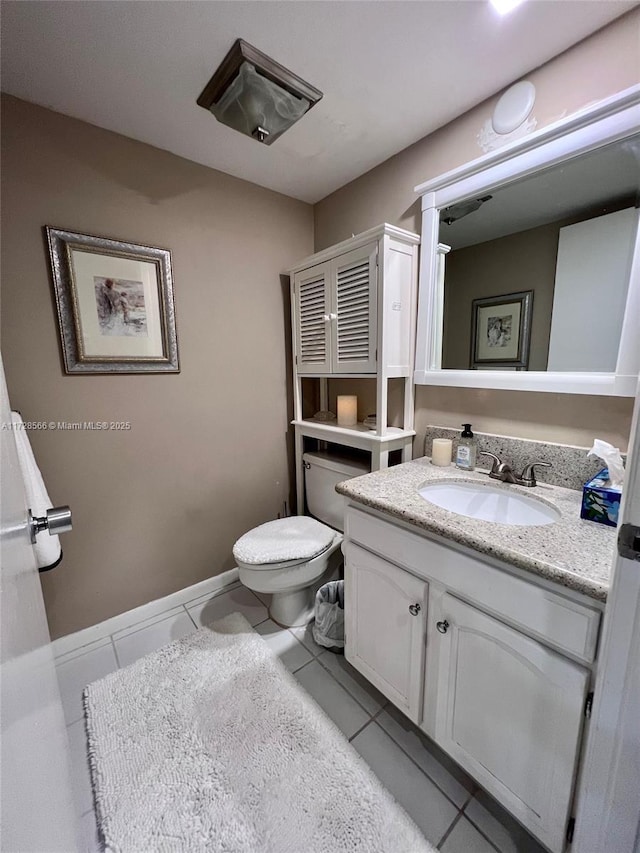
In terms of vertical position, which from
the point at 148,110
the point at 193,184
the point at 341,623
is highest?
the point at 148,110

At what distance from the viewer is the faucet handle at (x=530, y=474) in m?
1.18

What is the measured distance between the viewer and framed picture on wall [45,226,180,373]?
134cm

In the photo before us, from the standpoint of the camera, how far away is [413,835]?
91 centimetres

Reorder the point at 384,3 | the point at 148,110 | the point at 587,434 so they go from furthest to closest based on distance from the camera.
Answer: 1. the point at 148,110
2. the point at 587,434
3. the point at 384,3

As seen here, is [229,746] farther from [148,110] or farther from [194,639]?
[148,110]

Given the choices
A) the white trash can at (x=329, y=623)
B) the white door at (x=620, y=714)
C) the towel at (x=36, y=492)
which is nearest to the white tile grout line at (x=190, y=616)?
the white trash can at (x=329, y=623)

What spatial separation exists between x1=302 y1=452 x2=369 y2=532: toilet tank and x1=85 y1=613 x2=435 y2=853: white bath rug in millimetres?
681

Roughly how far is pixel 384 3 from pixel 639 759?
1.78m

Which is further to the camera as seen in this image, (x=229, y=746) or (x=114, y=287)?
(x=114, y=287)

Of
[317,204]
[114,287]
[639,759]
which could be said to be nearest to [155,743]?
[639,759]

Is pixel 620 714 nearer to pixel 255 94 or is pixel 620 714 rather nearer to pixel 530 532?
pixel 530 532

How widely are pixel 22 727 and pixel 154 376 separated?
54.8 inches

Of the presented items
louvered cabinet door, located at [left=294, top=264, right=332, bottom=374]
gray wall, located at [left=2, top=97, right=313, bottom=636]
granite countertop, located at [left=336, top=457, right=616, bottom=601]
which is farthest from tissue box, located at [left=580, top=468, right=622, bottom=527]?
gray wall, located at [left=2, top=97, right=313, bottom=636]

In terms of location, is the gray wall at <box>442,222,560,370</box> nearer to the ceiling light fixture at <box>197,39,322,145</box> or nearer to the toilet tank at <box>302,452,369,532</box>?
the toilet tank at <box>302,452,369,532</box>
